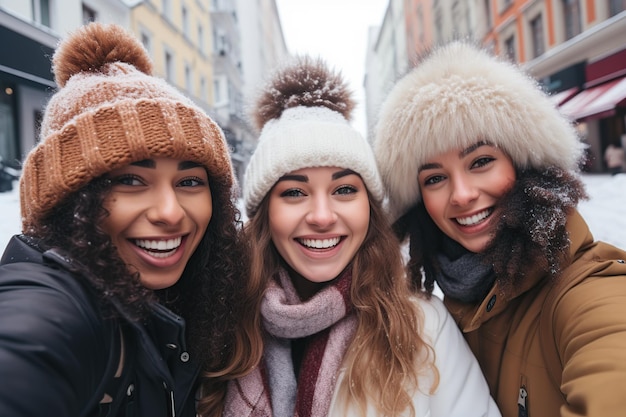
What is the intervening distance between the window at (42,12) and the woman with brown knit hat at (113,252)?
595 cm

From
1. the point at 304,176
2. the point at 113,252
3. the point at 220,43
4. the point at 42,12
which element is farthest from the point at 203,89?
the point at 113,252

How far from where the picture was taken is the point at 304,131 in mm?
1978

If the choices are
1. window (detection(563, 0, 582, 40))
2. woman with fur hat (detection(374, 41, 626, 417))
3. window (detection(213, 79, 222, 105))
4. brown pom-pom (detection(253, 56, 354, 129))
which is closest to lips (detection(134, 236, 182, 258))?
brown pom-pom (detection(253, 56, 354, 129))

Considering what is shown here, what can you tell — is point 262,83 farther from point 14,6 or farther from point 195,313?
point 14,6

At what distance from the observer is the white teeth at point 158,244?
4.79ft

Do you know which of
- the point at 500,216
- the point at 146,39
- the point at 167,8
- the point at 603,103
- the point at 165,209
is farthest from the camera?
the point at 167,8

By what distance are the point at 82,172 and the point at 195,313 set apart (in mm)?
794

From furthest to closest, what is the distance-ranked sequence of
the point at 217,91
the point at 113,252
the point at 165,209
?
the point at 217,91 → the point at 165,209 → the point at 113,252

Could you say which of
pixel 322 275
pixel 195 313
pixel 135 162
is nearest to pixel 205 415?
pixel 195 313

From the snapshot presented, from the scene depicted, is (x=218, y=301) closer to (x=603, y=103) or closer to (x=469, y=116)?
(x=469, y=116)

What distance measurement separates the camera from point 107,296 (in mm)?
1204

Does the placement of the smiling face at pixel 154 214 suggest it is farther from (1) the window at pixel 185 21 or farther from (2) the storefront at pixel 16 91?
(1) the window at pixel 185 21

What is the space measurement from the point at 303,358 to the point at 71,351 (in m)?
1.05

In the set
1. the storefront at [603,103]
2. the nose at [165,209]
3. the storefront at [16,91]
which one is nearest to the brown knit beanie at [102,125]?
the nose at [165,209]
